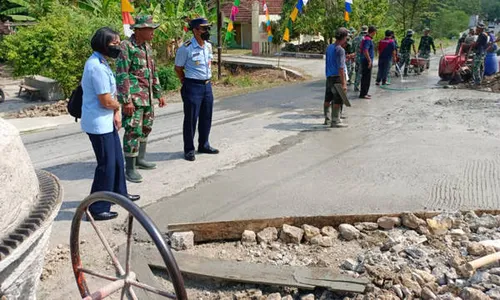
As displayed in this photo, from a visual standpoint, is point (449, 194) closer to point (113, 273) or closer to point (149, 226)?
point (113, 273)

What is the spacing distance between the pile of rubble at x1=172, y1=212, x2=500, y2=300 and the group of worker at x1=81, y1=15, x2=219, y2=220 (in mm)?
1013

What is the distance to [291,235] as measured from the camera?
169 inches

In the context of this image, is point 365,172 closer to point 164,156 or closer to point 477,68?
point 164,156

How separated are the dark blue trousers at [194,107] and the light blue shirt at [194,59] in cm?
12

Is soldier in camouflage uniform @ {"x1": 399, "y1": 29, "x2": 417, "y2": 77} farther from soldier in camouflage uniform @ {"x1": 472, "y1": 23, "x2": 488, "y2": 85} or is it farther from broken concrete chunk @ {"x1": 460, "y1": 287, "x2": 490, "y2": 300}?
broken concrete chunk @ {"x1": 460, "y1": 287, "x2": 490, "y2": 300}

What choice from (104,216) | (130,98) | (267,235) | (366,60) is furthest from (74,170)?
(366,60)

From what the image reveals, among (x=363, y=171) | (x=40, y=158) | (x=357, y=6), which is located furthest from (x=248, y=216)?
(x=357, y=6)

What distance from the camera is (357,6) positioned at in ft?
81.4

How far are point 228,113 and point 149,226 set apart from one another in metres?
8.48

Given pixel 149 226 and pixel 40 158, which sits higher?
pixel 149 226

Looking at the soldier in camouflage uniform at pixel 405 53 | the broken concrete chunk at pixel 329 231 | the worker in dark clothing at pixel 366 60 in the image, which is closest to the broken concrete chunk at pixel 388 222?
the broken concrete chunk at pixel 329 231

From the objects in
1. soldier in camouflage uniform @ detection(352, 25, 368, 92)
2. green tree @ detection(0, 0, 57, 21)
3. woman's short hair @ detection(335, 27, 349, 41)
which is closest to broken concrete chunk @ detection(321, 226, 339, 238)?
woman's short hair @ detection(335, 27, 349, 41)

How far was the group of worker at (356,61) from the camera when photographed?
26.7 ft

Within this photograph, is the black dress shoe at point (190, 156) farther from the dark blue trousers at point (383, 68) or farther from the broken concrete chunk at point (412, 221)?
the dark blue trousers at point (383, 68)
